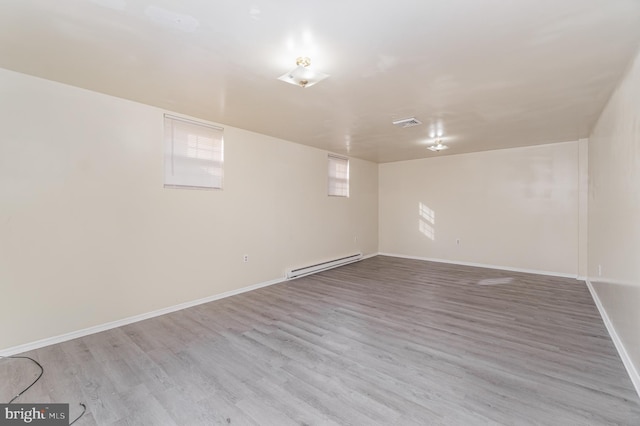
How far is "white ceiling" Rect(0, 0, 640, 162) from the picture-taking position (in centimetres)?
173

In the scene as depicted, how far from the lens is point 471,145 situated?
553 centimetres

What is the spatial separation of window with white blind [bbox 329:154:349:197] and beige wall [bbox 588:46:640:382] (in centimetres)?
420

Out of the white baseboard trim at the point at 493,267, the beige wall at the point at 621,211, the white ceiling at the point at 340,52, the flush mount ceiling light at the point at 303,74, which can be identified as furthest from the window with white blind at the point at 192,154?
the white baseboard trim at the point at 493,267

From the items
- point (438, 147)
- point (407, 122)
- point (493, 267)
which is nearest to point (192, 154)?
point (407, 122)

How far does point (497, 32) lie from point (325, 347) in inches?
112

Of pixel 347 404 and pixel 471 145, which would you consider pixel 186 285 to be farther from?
pixel 471 145

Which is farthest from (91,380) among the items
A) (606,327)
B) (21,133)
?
(606,327)

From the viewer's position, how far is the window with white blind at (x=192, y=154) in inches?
141

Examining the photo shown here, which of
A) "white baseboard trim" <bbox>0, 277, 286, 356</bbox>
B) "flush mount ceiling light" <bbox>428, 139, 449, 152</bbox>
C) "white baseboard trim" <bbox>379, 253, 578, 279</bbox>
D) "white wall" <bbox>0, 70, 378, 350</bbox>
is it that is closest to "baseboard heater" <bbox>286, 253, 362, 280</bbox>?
"white wall" <bbox>0, 70, 378, 350</bbox>

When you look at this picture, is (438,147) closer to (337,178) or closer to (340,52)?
(337,178)

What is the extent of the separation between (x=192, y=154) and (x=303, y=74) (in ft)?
7.28

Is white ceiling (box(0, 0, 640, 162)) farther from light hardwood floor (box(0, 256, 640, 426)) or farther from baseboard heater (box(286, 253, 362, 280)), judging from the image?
baseboard heater (box(286, 253, 362, 280))

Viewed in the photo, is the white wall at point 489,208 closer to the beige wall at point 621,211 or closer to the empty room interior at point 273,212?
the empty room interior at point 273,212

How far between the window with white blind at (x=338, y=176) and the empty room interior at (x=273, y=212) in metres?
1.32
